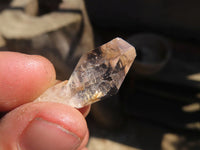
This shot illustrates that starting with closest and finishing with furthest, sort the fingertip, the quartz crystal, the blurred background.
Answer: the quartz crystal < the fingertip < the blurred background

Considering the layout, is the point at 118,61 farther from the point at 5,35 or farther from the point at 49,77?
the point at 5,35

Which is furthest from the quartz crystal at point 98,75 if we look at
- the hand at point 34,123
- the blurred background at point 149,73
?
the blurred background at point 149,73

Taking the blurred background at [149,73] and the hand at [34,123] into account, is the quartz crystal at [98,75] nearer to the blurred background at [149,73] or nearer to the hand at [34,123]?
the hand at [34,123]

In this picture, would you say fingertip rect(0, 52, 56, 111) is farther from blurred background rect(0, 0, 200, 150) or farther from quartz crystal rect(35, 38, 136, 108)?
blurred background rect(0, 0, 200, 150)

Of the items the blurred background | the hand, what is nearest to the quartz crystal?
the hand

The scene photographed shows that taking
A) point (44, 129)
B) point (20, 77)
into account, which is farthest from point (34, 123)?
point (20, 77)

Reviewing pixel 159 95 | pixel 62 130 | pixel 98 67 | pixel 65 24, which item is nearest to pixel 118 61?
pixel 98 67
